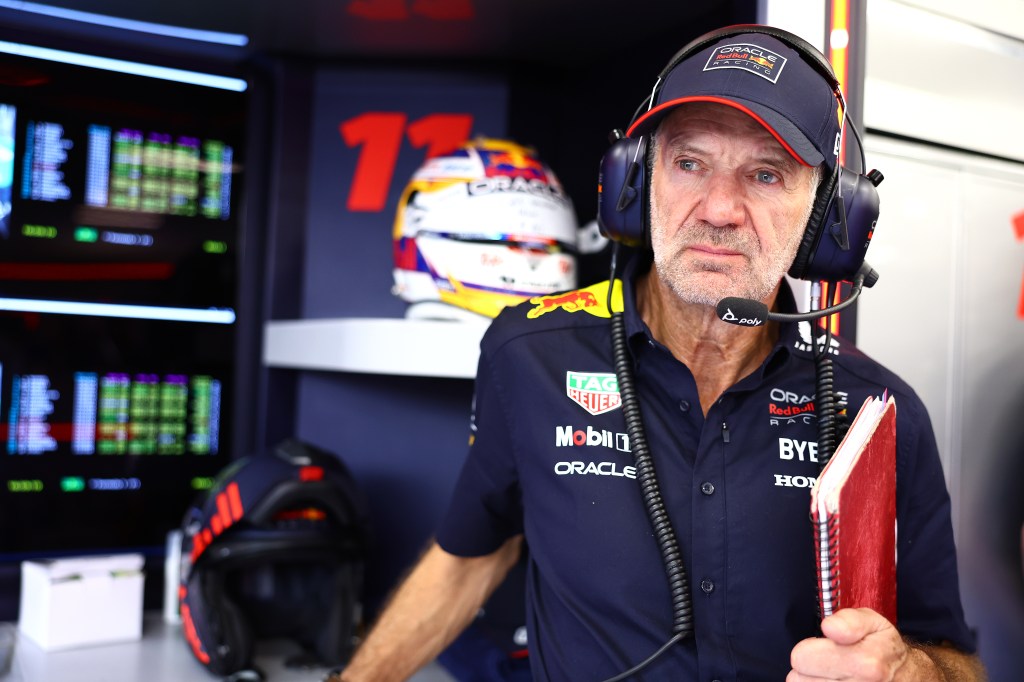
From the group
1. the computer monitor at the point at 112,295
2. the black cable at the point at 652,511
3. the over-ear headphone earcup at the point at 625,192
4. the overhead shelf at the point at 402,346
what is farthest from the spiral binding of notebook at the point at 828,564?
the computer monitor at the point at 112,295

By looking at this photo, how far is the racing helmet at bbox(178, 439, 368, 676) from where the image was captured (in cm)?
164

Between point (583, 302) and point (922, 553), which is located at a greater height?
point (583, 302)

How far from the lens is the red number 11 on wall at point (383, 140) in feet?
6.72

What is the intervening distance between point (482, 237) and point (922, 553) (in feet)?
2.89

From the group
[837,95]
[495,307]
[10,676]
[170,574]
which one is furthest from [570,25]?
[10,676]

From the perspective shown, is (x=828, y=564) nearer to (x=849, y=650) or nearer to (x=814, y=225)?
A: (x=849, y=650)

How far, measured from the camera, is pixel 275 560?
1684 mm

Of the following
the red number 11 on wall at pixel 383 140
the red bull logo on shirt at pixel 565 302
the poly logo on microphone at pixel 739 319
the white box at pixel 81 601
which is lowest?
the white box at pixel 81 601

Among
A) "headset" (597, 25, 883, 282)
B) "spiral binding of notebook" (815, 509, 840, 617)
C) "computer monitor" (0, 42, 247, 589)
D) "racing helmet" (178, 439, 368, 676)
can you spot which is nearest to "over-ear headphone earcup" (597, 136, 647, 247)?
"headset" (597, 25, 883, 282)

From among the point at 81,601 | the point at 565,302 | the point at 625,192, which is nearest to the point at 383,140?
the point at 565,302

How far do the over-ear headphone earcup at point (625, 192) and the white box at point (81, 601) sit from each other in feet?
3.86

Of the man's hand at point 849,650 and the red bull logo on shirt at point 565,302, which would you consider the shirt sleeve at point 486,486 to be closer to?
the red bull logo on shirt at point 565,302

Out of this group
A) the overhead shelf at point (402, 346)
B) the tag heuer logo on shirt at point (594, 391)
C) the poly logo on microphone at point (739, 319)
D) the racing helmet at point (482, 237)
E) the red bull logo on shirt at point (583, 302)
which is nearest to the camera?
the poly logo on microphone at point (739, 319)

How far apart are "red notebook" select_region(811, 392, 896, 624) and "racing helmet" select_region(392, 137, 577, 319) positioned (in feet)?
2.59
